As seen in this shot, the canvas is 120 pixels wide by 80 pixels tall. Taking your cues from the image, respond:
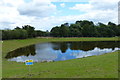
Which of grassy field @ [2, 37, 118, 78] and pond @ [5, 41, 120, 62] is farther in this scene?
pond @ [5, 41, 120, 62]

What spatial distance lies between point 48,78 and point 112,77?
4207mm

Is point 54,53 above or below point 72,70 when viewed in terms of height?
below

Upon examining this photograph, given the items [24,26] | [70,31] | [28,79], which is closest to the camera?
[28,79]

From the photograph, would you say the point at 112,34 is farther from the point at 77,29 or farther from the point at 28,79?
the point at 28,79

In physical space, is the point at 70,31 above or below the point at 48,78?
above

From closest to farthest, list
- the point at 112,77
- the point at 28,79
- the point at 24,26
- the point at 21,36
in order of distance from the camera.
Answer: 1. the point at 112,77
2. the point at 28,79
3. the point at 21,36
4. the point at 24,26

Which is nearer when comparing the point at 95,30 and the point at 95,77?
the point at 95,77

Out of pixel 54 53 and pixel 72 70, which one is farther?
pixel 54 53

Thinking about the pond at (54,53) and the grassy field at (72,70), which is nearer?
the grassy field at (72,70)

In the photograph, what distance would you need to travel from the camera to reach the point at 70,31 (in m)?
103

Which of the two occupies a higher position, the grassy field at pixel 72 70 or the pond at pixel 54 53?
the grassy field at pixel 72 70

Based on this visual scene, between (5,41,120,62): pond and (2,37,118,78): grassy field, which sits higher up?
(2,37,118,78): grassy field

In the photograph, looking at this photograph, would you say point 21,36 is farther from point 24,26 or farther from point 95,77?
point 95,77

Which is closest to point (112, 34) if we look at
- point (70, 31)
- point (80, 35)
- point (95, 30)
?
point (95, 30)
